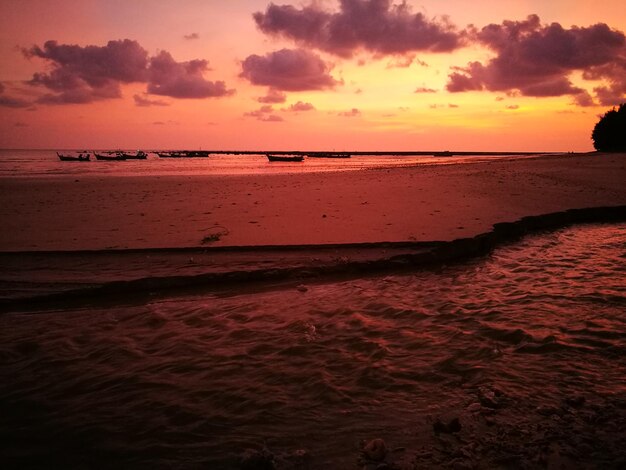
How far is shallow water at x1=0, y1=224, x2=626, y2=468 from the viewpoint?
9.52ft

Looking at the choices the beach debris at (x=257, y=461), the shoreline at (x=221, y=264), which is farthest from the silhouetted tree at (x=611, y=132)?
the beach debris at (x=257, y=461)

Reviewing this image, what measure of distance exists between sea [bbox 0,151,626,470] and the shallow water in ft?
A: 0.06

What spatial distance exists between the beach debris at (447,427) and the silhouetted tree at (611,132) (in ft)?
179

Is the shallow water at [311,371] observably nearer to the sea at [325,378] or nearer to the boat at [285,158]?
the sea at [325,378]

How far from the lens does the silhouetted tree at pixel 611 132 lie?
4600cm

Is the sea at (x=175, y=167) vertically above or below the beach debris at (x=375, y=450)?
above

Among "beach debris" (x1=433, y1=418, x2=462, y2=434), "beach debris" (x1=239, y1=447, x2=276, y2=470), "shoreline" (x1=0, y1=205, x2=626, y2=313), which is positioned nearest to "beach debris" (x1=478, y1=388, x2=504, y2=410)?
"beach debris" (x1=433, y1=418, x2=462, y2=434)

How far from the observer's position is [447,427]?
2959 mm

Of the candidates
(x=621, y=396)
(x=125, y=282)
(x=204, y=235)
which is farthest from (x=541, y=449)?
(x=204, y=235)

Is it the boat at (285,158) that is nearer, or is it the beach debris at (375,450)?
the beach debris at (375,450)

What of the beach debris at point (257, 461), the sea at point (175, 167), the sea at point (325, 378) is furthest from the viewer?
the sea at point (175, 167)

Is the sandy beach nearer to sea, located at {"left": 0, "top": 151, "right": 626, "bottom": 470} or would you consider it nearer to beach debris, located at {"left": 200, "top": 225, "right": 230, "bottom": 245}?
beach debris, located at {"left": 200, "top": 225, "right": 230, "bottom": 245}

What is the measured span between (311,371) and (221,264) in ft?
12.3

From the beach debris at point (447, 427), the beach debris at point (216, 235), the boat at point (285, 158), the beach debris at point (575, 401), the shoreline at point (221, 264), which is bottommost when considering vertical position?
the beach debris at point (447, 427)
